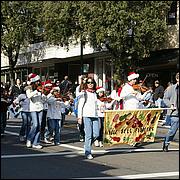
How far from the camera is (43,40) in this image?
4.92 m

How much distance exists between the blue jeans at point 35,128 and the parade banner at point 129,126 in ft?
5.40

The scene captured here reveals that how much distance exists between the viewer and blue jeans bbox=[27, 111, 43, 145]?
10.5 metres

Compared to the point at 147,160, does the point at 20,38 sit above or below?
above

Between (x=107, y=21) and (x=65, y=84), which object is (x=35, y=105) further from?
(x=107, y=21)

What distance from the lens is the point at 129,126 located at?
997cm

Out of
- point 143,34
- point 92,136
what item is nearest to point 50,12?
point 143,34

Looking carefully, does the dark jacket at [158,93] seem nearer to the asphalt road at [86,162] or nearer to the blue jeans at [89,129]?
the asphalt road at [86,162]

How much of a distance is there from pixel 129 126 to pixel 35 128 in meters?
2.09

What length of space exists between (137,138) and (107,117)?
3.18 feet

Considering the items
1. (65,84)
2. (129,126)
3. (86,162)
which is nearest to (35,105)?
(129,126)

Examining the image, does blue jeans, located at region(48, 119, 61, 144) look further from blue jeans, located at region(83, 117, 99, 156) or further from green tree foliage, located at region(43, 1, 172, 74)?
green tree foliage, located at region(43, 1, 172, 74)

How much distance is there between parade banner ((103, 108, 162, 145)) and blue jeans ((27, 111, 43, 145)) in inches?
64.8

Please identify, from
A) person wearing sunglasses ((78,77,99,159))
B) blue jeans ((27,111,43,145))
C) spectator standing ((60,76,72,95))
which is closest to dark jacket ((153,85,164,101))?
spectator standing ((60,76,72,95))

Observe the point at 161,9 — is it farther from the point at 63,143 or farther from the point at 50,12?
the point at 63,143
